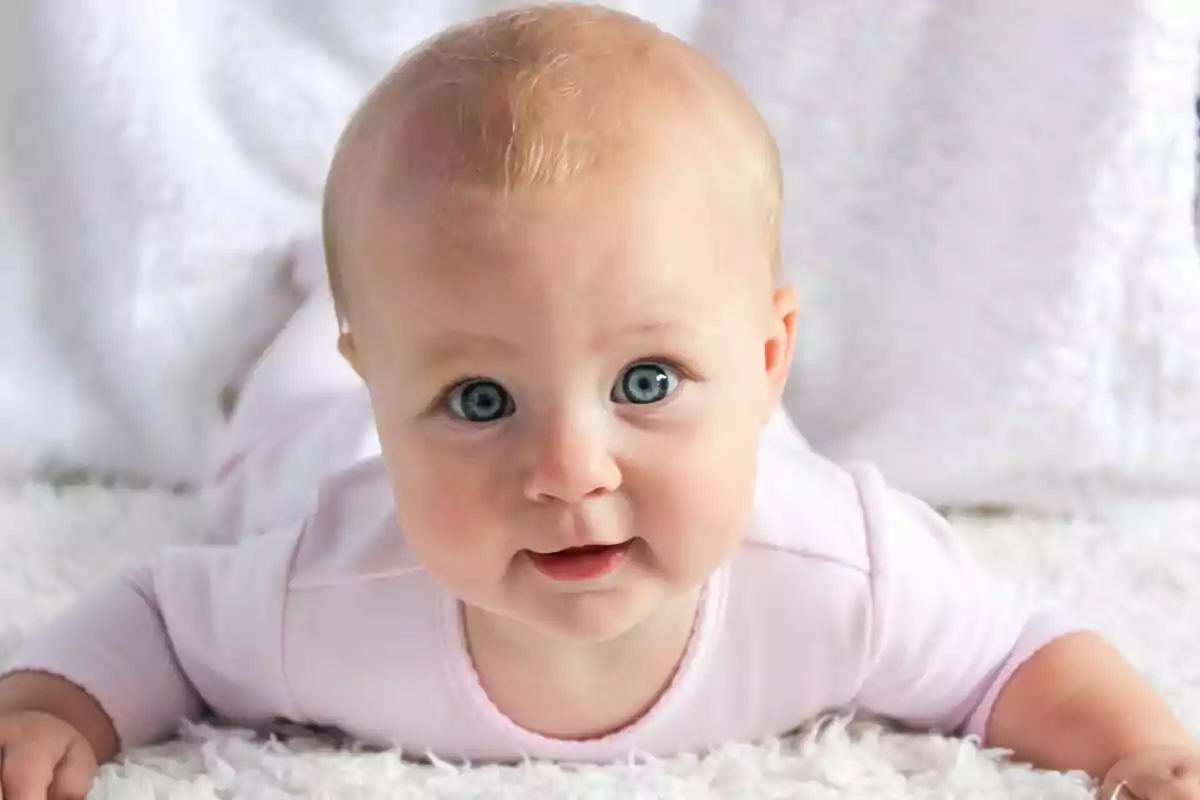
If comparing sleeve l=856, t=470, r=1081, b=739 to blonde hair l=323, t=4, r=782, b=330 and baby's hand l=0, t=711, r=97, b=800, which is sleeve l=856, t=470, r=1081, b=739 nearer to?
blonde hair l=323, t=4, r=782, b=330

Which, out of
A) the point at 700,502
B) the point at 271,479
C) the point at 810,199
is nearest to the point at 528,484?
the point at 700,502

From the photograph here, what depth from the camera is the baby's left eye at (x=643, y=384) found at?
64 centimetres

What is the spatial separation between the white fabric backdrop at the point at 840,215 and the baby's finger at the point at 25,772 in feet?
1.49

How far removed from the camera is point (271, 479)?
3.39 ft

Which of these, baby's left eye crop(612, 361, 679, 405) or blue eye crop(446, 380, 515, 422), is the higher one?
baby's left eye crop(612, 361, 679, 405)

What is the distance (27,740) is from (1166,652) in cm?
66

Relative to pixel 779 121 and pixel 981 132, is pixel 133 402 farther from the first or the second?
pixel 981 132

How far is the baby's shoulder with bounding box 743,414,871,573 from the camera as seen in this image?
0.82 m

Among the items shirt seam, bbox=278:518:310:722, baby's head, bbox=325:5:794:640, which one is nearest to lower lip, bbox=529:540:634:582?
baby's head, bbox=325:5:794:640

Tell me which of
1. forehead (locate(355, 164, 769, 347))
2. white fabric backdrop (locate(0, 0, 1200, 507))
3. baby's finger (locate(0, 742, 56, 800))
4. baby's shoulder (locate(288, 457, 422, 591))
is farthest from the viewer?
white fabric backdrop (locate(0, 0, 1200, 507))

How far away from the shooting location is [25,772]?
2.36 ft

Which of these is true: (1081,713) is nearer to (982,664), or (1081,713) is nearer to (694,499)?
(982,664)

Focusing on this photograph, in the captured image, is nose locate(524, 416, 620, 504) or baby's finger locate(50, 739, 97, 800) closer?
nose locate(524, 416, 620, 504)

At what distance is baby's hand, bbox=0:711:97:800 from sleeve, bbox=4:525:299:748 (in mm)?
43
